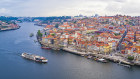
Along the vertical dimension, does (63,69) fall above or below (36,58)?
below

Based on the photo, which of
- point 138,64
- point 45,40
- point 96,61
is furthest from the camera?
point 45,40

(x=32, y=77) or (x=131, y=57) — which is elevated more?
(x=131, y=57)

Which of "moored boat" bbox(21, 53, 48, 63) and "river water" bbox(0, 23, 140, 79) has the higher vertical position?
"moored boat" bbox(21, 53, 48, 63)

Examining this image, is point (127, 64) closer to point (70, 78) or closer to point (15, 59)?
point (70, 78)

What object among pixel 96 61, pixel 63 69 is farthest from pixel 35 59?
pixel 96 61

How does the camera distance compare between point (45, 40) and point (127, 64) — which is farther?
point (45, 40)

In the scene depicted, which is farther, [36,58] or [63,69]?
[36,58]

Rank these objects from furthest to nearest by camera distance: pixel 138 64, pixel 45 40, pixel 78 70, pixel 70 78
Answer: pixel 45 40, pixel 138 64, pixel 78 70, pixel 70 78

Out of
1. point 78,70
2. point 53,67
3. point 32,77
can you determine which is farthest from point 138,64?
point 32,77

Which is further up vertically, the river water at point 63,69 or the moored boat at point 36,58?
the moored boat at point 36,58

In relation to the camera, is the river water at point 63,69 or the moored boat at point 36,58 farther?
the moored boat at point 36,58

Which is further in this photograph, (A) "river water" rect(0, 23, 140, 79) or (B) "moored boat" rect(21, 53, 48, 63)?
(B) "moored boat" rect(21, 53, 48, 63)
